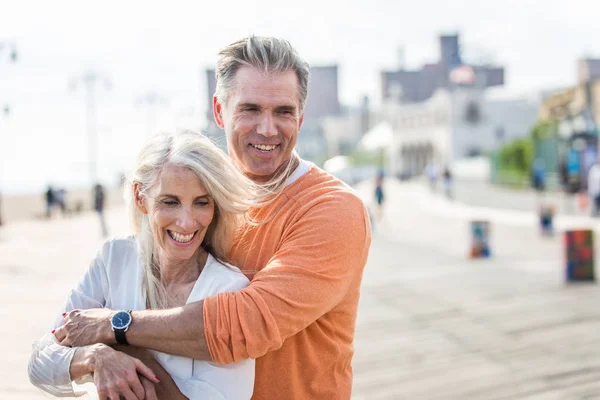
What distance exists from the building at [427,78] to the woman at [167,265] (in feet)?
274

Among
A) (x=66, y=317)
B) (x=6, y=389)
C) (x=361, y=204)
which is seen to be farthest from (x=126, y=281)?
(x=6, y=389)

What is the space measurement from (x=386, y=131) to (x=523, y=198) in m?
10.4

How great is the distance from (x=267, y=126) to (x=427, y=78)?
9678 centimetres

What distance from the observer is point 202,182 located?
7.74 ft

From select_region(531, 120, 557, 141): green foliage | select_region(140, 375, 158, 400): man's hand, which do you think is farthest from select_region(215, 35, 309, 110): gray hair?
select_region(531, 120, 557, 141): green foliage

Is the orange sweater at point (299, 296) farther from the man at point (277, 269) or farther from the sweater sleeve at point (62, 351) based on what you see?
the sweater sleeve at point (62, 351)

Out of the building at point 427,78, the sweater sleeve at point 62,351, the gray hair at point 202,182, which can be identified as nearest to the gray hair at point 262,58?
the gray hair at point 202,182

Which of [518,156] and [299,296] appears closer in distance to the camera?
[299,296]

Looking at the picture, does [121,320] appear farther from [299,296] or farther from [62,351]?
[299,296]

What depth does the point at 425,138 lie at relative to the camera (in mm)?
66562

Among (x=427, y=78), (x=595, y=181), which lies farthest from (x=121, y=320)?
(x=427, y=78)

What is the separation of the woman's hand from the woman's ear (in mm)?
519

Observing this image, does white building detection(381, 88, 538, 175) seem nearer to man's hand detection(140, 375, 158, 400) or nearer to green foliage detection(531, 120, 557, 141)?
green foliage detection(531, 120, 557, 141)

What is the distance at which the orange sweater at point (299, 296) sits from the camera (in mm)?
2189
